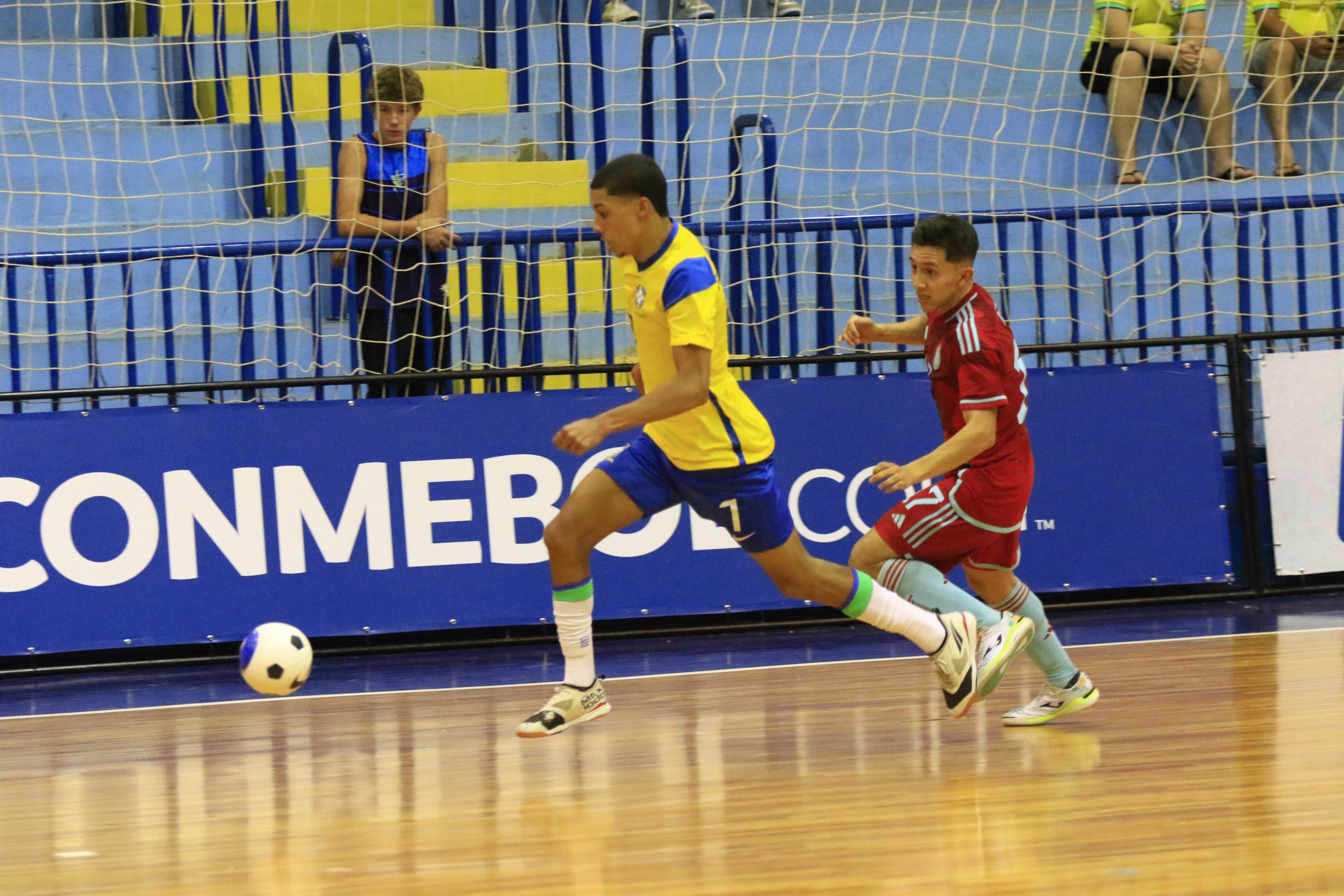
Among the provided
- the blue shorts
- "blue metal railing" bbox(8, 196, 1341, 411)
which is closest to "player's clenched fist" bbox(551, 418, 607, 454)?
the blue shorts

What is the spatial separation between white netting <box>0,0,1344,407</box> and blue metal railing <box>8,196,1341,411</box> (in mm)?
25

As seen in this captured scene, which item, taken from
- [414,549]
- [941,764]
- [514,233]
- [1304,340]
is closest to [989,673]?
[941,764]

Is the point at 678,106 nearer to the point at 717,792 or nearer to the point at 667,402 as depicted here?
the point at 667,402

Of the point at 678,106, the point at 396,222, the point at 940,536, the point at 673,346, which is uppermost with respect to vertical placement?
the point at 678,106

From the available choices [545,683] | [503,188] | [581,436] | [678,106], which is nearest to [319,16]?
[503,188]

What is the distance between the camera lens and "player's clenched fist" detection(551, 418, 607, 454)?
438 cm

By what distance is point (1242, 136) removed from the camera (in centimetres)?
975

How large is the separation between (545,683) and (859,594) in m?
1.81

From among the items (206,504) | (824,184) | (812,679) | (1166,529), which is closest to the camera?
(812,679)

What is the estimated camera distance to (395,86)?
7555 mm

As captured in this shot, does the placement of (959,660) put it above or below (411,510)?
below

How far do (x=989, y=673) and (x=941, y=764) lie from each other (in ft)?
1.61

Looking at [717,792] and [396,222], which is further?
[396,222]

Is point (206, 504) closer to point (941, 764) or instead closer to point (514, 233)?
Result: point (514, 233)
